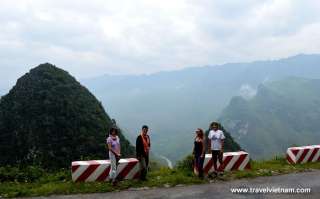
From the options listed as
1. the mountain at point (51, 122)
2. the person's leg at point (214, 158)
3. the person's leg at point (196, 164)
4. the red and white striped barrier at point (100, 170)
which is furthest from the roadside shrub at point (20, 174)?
the mountain at point (51, 122)

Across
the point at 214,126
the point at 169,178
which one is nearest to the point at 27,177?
the point at 169,178

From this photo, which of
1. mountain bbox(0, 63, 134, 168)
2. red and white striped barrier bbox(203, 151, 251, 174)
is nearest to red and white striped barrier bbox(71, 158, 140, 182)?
red and white striped barrier bbox(203, 151, 251, 174)

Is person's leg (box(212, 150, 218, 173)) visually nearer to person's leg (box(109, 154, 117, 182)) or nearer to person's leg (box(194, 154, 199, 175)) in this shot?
person's leg (box(194, 154, 199, 175))

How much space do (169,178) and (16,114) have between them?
240ft

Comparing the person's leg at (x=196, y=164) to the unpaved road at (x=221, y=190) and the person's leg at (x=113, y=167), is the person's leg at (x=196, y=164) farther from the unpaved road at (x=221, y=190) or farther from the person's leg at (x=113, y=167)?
the person's leg at (x=113, y=167)

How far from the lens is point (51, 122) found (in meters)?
80.2

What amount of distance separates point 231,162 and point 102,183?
553cm

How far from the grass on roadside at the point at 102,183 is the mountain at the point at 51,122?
47.9m

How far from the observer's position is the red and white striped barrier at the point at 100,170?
587 inches

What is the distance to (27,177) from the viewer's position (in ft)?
52.4

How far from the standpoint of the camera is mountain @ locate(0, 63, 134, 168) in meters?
70.0

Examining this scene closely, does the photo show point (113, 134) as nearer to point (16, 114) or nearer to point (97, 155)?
point (97, 155)

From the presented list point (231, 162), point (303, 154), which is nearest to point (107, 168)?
point (231, 162)

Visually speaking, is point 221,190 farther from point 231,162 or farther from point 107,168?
point 107,168
